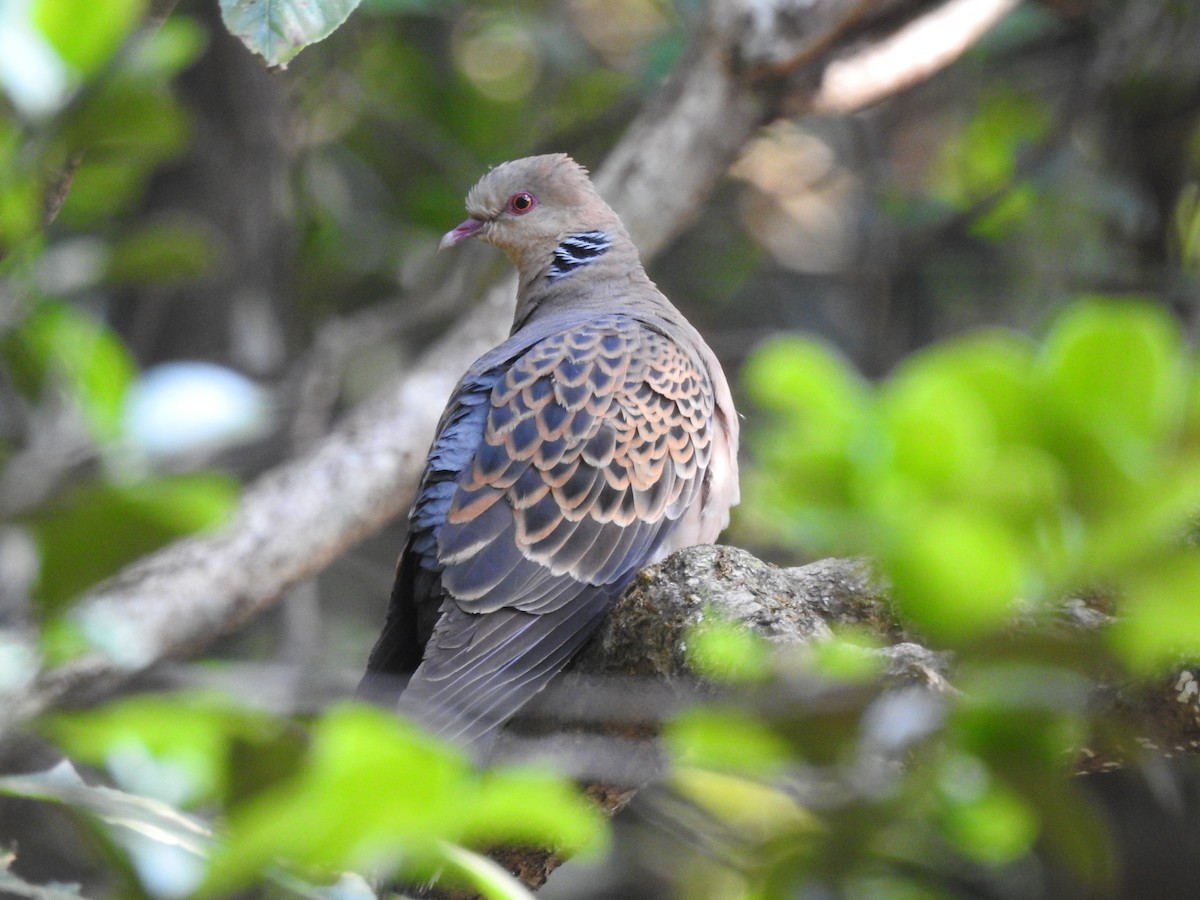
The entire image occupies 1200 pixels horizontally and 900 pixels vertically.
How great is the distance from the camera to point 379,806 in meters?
0.64

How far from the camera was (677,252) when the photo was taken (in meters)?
5.15

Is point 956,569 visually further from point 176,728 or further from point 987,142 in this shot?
point 987,142

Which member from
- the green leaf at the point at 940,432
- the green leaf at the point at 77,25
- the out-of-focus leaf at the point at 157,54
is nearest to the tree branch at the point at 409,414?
the out-of-focus leaf at the point at 157,54

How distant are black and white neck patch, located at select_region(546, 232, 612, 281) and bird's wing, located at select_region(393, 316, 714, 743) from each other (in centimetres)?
46

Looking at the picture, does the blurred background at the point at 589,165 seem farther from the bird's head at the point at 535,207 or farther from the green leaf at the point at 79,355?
the green leaf at the point at 79,355

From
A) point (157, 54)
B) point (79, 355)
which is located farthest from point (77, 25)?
point (157, 54)

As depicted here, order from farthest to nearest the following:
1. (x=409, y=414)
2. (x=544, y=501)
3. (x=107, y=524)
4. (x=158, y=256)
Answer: (x=409, y=414)
(x=544, y=501)
(x=158, y=256)
(x=107, y=524)

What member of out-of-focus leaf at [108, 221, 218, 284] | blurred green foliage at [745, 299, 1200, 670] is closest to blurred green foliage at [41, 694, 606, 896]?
blurred green foliage at [745, 299, 1200, 670]

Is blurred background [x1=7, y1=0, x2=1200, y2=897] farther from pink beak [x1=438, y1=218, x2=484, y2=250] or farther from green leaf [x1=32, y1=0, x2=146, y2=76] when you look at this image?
green leaf [x1=32, y1=0, x2=146, y2=76]

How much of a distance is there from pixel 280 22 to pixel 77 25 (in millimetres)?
471

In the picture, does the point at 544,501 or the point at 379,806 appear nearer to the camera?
the point at 379,806

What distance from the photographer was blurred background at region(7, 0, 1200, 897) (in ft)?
14.1

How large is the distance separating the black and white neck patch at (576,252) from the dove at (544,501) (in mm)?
236

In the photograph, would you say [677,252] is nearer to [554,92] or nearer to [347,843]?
[554,92]
